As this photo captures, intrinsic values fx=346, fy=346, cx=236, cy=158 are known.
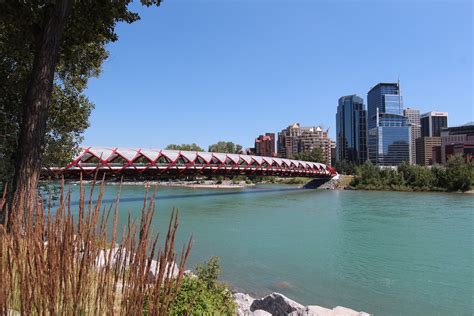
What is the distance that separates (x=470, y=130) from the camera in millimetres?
145375

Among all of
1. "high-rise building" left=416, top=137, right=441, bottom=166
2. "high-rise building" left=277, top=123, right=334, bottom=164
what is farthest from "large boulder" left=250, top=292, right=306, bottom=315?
"high-rise building" left=416, top=137, right=441, bottom=166

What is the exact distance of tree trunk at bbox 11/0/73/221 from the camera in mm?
4883

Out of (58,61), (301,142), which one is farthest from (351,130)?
(58,61)

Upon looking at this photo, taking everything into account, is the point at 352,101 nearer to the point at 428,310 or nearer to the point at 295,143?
the point at 295,143

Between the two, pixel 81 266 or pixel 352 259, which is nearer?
pixel 81 266

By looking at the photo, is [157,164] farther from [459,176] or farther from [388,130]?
[388,130]

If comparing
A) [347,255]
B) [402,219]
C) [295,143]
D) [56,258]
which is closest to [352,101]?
[295,143]

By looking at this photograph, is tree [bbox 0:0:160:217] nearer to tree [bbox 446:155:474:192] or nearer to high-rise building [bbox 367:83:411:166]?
tree [bbox 446:155:474:192]

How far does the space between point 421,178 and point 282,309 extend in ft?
199

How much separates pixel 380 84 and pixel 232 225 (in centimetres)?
18859

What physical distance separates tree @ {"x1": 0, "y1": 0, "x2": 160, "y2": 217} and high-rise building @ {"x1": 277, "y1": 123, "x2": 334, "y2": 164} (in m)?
158

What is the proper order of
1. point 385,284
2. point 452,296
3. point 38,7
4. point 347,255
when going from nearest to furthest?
A: point 38,7, point 452,296, point 385,284, point 347,255

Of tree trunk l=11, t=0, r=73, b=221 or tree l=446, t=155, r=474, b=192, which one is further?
tree l=446, t=155, r=474, b=192

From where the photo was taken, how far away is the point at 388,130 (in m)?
160
